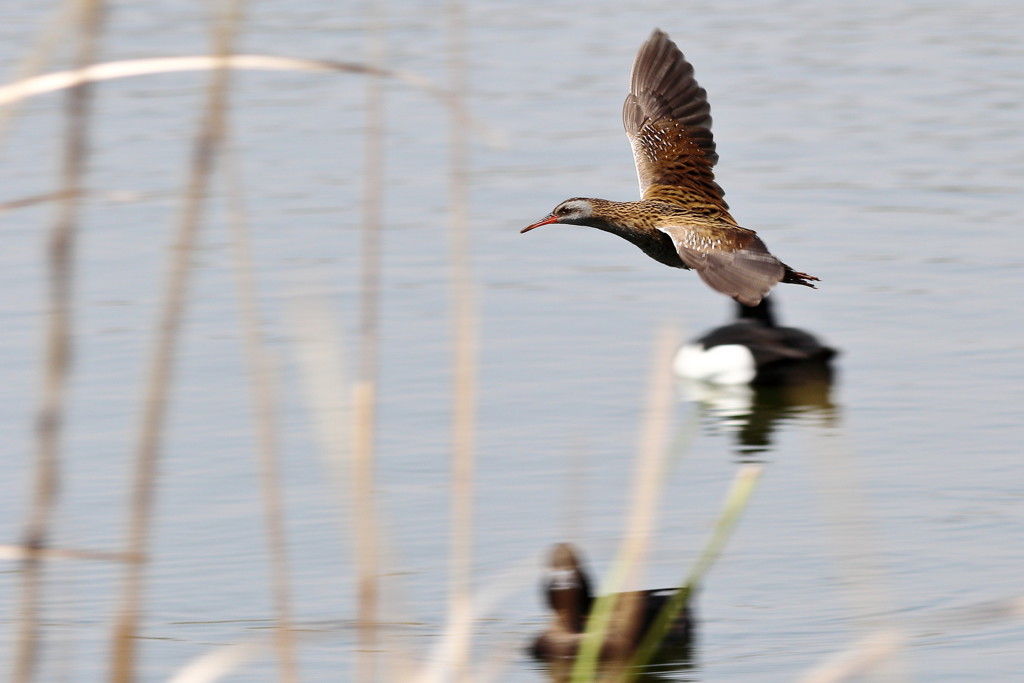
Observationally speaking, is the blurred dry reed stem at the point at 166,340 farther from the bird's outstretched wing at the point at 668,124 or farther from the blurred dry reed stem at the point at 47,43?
the bird's outstretched wing at the point at 668,124

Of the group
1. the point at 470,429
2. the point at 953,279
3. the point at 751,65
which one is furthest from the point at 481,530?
the point at 751,65

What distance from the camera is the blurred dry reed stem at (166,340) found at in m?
2.37

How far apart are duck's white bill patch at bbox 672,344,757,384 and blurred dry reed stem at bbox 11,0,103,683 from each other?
8.58 metres

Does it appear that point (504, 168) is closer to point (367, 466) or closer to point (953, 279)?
point (953, 279)

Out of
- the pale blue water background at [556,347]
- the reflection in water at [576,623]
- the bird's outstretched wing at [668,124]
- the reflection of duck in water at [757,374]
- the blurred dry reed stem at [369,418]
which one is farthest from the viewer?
the reflection of duck in water at [757,374]

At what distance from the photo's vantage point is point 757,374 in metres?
11.0

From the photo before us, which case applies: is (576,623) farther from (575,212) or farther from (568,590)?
(575,212)

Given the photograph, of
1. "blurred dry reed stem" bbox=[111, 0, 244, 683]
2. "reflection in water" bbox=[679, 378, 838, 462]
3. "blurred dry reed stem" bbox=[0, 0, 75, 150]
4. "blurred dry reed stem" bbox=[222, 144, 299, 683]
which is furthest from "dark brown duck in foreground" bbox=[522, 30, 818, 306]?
"blurred dry reed stem" bbox=[0, 0, 75, 150]

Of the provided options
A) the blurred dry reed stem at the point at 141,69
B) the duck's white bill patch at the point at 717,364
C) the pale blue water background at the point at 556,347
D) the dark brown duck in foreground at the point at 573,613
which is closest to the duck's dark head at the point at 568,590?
the dark brown duck in foreground at the point at 573,613

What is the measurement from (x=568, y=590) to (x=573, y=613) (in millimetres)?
84

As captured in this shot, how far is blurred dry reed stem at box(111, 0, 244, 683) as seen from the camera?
2373 mm

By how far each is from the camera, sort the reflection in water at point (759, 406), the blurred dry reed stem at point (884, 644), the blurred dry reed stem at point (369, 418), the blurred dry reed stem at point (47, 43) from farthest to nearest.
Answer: the reflection in water at point (759, 406), the blurred dry reed stem at point (369, 418), the blurred dry reed stem at point (884, 644), the blurred dry reed stem at point (47, 43)

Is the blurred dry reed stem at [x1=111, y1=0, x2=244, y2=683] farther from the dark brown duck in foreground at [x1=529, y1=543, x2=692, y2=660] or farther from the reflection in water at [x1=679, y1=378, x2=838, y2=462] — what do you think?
the reflection in water at [x1=679, y1=378, x2=838, y2=462]

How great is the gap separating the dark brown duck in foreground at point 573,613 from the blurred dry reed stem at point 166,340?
3.55 meters
